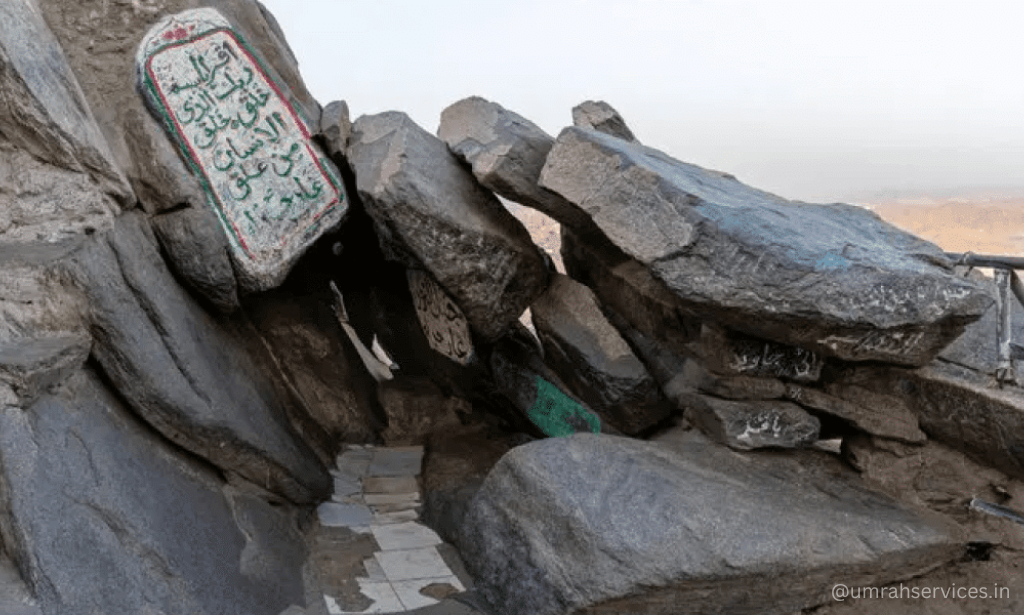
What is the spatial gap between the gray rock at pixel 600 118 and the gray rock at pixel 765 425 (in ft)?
9.05

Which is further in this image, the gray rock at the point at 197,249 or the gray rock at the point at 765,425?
the gray rock at the point at 197,249

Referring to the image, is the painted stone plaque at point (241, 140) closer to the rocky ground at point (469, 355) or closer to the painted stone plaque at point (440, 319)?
the rocky ground at point (469, 355)

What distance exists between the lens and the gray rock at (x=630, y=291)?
21.5 feet

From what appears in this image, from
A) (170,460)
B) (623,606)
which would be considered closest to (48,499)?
(170,460)

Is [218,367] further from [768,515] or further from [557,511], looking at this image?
[768,515]

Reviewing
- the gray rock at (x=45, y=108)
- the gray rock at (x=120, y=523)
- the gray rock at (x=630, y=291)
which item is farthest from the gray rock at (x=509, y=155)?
→ the gray rock at (x=120, y=523)

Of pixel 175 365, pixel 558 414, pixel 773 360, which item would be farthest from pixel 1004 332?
pixel 175 365

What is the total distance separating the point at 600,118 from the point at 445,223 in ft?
6.44

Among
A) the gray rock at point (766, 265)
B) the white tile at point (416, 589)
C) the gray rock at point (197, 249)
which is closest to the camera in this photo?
the gray rock at point (766, 265)

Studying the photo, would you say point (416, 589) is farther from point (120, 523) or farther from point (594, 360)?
point (594, 360)

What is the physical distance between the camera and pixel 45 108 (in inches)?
226

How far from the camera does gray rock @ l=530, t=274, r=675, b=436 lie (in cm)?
695

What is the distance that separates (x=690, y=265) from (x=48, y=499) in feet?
12.9

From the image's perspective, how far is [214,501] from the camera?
5902mm
